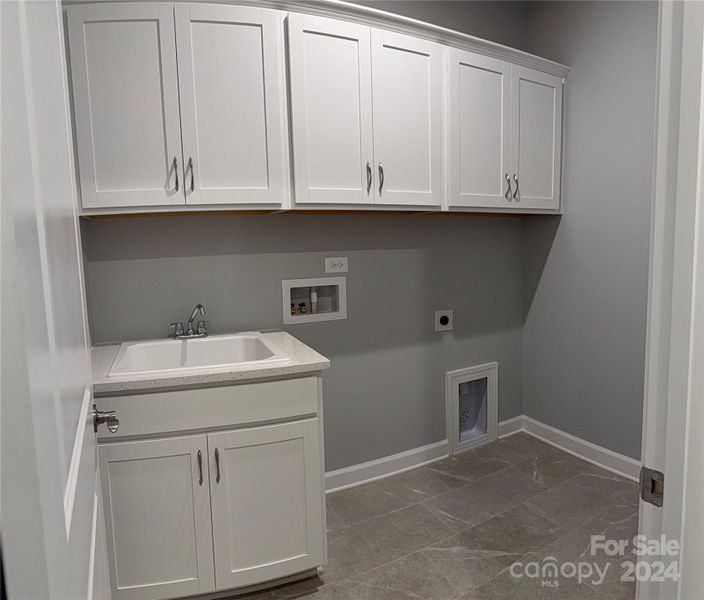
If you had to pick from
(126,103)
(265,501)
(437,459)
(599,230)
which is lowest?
(437,459)

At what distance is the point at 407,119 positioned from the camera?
2283 millimetres

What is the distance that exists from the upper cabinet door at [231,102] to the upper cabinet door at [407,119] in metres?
0.48

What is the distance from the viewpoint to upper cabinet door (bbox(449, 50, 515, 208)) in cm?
245

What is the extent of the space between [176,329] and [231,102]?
102 centimetres

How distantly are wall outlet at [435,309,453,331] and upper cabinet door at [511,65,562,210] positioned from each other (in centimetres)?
76

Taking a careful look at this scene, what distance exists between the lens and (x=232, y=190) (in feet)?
6.35

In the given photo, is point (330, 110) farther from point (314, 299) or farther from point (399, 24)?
point (314, 299)

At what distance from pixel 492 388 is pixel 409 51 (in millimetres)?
2123

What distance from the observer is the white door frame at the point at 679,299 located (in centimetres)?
66

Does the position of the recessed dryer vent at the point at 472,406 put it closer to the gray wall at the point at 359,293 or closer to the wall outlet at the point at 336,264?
the gray wall at the point at 359,293

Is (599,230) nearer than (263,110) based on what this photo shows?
No

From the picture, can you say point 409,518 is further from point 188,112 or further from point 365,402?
point 188,112

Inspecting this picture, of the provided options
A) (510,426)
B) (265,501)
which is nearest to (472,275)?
(510,426)

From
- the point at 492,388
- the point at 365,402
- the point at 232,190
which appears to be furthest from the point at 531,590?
the point at 232,190
